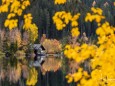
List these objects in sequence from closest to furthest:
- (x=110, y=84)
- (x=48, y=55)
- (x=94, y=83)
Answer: (x=94, y=83) → (x=110, y=84) → (x=48, y=55)

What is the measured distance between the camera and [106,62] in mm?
6105

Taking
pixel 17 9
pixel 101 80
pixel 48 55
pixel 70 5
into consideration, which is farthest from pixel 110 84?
pixel 48 55

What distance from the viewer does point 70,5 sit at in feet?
20.9

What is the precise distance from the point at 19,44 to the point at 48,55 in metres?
12.6

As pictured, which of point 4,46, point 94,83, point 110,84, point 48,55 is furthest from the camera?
point 48,55

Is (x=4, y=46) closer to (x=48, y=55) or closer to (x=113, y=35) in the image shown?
(x=48, y=55)

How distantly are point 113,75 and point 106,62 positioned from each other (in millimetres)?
270

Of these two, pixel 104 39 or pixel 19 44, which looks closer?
pixel 104 39

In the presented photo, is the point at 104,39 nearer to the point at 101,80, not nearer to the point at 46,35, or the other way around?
the point at 101,80

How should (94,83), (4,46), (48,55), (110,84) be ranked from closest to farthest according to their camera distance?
(94,83)
(110,84)
(4,46)
(48,55)

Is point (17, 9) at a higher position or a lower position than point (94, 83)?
higher

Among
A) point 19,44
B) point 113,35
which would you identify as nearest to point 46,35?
point 19,44

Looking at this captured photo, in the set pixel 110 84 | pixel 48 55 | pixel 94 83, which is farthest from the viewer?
pixel 48 55

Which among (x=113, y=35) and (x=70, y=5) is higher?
(x=70, y=5)
